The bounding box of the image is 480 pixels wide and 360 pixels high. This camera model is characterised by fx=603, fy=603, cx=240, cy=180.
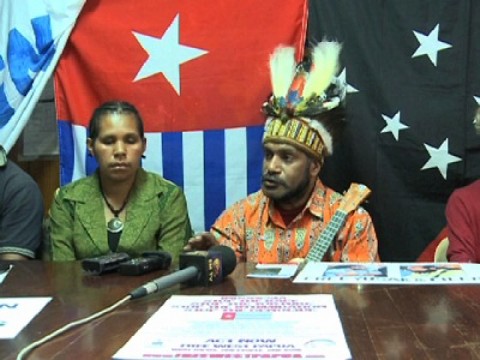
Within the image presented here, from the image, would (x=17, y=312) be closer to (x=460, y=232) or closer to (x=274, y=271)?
(x=274, y=271)

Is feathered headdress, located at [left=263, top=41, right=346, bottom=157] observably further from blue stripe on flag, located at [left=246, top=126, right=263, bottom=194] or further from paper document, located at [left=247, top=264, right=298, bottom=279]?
paper document, located at [left=247, top=264, right=298, bottom=279]

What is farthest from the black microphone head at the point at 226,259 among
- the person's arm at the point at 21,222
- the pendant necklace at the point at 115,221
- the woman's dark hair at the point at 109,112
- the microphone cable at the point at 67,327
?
the person's arm at the point at 21,222

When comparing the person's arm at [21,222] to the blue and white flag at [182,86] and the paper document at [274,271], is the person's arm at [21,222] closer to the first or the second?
the blue and white flag at [182,86]

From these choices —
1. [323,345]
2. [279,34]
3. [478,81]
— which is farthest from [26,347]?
[478,81]

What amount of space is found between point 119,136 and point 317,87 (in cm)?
67

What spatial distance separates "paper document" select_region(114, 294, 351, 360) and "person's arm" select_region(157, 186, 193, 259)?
962mm

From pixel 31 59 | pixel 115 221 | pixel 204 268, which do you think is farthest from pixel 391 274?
pixel 31 59

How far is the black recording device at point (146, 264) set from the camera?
1250mm

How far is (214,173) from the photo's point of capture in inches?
91.8

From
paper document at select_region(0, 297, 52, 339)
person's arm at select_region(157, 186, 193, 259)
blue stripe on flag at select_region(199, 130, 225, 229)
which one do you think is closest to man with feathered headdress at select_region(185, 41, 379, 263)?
person's arm at select_region(157, 186, 193, 259)

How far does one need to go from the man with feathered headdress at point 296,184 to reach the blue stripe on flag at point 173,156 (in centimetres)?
46

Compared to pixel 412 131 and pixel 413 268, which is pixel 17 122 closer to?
pixel 412 131

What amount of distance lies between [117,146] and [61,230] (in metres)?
0.33

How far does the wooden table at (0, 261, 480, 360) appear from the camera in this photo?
2.46 feet
